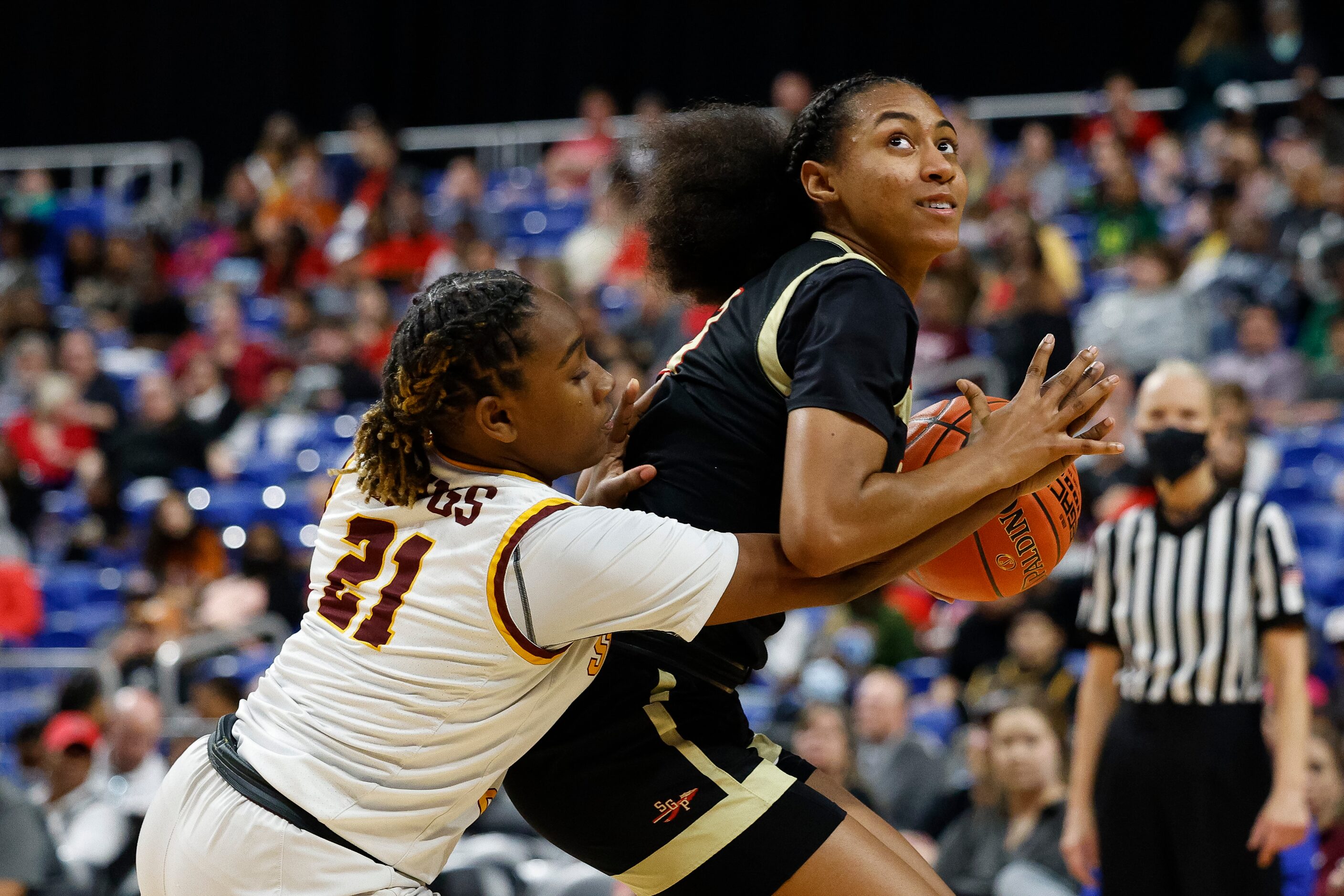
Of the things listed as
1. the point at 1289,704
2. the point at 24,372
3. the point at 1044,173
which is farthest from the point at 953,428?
the point at 24,372

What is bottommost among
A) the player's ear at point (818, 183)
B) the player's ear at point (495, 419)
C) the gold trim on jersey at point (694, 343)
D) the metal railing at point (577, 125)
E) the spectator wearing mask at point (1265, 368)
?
the spectator wearing mask at point (1265, 368)

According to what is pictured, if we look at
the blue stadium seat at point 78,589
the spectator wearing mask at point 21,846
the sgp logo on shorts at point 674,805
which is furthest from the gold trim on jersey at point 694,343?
the blue stadium seat at point 78,589

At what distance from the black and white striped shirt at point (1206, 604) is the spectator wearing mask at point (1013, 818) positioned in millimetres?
736

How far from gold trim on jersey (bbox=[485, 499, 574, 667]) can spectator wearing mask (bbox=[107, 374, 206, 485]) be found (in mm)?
8580

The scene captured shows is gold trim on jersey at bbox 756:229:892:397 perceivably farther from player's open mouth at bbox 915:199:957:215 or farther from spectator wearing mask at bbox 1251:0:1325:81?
spectator wearing mask at bbox 1251:0:1325:81

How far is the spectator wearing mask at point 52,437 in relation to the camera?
35.7 feet

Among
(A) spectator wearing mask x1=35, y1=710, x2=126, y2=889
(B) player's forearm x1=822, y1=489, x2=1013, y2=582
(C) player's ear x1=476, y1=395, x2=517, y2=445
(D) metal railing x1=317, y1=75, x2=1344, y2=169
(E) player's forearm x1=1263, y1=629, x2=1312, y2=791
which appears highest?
(D) metal railing x1=317, y1=75, x2=1344, y2=169

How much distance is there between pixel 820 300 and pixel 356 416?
8036 mm

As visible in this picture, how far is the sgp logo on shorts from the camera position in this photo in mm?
2549

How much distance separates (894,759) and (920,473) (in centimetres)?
368

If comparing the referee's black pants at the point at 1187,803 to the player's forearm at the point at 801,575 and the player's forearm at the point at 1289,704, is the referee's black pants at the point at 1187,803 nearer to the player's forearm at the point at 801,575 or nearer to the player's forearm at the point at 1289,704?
the player's forearm at the point at 1289,704

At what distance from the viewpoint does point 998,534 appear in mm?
2830

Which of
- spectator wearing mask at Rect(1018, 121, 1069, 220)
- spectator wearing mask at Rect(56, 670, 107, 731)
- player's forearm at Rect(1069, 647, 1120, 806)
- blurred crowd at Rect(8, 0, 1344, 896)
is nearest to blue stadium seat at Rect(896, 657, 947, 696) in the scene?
blurred crowd at Rect(8, 0, 1344, 896)

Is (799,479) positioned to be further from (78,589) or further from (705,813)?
(78,589)
